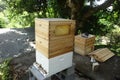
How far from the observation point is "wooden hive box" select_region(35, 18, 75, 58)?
7.45 feet

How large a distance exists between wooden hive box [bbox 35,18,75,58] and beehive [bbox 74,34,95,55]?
56.8 inches

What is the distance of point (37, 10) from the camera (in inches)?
335

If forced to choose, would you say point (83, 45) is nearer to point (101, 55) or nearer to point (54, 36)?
point (101, 55)

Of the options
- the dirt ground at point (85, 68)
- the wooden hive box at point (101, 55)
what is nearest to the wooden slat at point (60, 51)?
the dirt ground at point (85, 68)

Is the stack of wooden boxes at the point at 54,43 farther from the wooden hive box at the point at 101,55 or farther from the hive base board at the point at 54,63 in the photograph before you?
the wooden hive box at the point at 101,55

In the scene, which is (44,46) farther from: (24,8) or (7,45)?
(24,8)

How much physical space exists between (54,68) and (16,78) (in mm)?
1099

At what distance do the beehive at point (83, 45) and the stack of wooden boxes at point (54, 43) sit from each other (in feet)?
4.69

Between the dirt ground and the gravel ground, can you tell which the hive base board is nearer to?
the dirt ground

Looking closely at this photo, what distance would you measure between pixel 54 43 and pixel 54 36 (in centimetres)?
11

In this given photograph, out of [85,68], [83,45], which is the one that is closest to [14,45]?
[83,45]

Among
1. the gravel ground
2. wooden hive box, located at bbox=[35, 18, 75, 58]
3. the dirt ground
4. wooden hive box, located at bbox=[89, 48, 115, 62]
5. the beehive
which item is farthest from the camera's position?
the gravel ground

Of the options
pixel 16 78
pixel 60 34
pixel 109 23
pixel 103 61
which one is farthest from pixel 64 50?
pixel 109 23

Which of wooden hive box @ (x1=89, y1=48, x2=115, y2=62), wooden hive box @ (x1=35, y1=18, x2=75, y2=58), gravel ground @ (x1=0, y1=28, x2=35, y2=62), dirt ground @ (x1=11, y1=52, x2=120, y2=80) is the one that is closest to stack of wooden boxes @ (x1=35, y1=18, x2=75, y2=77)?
wooden hive box @ (x1=35, y1=18, x2=75, y2=58)
